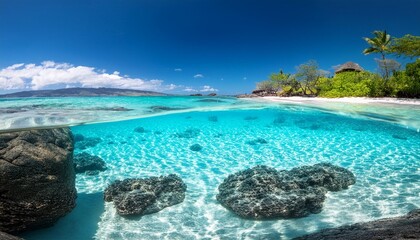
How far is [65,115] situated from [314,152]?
1326 cm

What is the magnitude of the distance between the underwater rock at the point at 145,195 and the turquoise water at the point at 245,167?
0.28 meters

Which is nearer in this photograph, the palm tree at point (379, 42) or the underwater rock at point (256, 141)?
the underwater rock at point (256, 141)

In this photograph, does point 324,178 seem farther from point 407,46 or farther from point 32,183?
point 407,46

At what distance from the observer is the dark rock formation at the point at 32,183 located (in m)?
6.15

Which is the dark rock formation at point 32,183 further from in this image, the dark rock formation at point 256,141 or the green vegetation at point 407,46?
the green vegetation at point 407,46

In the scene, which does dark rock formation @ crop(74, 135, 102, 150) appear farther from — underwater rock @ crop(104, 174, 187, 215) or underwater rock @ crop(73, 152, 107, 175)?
underwater rock @ crop(104, 174, 187, 215)

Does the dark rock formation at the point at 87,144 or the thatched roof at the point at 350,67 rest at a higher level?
the thatched roof at the point at 350,67

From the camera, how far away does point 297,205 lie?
7000mm

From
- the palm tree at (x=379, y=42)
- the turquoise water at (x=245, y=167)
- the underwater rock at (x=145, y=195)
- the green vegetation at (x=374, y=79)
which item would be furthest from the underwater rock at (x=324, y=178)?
the palm tree at (x=379, y=42)

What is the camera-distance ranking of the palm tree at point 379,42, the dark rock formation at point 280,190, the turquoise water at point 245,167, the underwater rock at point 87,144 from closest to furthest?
the turquoise water at point 245,167 < the dark rock formation at point 280,190 < the underwater rock at point 87,144 < the palm tree at point 379,42

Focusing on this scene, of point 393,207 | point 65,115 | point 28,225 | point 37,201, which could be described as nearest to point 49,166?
point 37,201

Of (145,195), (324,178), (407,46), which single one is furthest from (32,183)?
(407,46)

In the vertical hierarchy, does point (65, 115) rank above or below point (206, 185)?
above

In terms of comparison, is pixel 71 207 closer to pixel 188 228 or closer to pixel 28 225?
pixel 28 225
